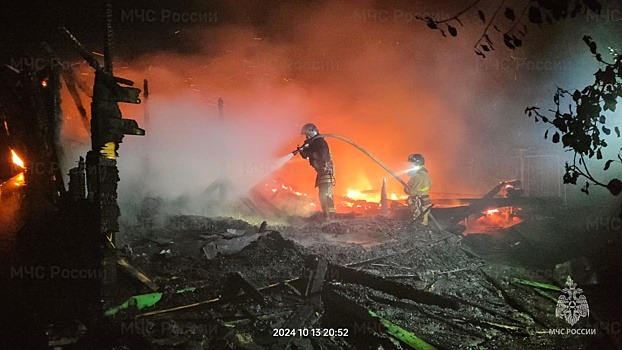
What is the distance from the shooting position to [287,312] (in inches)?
232

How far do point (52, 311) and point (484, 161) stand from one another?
2332 cm

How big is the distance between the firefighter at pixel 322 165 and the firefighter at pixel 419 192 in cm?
251

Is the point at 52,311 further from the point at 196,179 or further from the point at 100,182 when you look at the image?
the point at 196,179

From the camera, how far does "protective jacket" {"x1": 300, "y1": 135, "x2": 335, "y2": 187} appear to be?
12.5m

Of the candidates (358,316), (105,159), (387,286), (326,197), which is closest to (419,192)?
(326,197)

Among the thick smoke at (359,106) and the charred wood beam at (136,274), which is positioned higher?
the thick smoke at (359,106)

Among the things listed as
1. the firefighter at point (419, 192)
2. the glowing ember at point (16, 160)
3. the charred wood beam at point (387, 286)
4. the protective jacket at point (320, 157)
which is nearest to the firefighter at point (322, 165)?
the protective jacket at point (320, 157)

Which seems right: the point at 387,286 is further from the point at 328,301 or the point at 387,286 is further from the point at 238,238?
the point at 238,238

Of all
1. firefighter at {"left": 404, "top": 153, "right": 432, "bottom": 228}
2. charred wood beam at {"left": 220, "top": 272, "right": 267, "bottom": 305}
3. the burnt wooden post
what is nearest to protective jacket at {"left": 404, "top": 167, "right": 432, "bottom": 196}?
firefighter at {"left": 404, "top": 153, "right": 432, "bottom": 228}

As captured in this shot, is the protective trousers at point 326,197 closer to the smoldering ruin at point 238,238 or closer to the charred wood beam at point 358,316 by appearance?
the smoldering ruin at point 238,238

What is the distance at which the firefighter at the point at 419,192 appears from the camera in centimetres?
1193

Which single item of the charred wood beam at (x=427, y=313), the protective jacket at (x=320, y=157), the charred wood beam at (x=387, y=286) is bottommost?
the charred wood beam at (x=427, y=313)

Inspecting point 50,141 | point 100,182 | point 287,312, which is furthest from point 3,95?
point 287,312

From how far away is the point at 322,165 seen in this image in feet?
41.3
